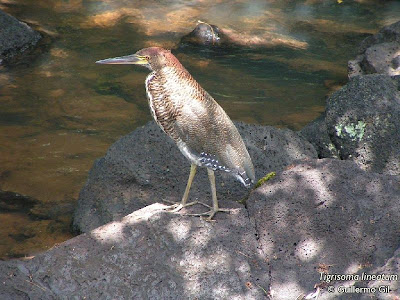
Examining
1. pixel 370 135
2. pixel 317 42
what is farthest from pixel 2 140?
pixel 317 42

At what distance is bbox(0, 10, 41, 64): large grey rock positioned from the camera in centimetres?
1110

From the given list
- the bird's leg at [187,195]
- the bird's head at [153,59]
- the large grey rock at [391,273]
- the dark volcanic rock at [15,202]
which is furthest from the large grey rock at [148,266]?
the dark volcanic rock at [15,202]

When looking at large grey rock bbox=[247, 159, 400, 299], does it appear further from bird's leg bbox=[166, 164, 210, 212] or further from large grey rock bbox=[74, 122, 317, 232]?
large grey rock bbox=[74, 122, 317, 232]

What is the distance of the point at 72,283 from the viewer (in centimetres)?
433

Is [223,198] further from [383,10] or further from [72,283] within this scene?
[383,10]

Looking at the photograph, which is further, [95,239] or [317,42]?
[317,42]

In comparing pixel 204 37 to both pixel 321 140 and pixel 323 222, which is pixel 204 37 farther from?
pixel 323 222

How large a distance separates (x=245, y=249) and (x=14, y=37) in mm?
8330

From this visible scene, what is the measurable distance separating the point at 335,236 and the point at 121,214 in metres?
2.31

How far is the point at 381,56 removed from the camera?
31.2ft

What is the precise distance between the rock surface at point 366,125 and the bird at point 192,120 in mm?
1863

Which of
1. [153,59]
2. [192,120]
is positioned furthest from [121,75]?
[192,120]

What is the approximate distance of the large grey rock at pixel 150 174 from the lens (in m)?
5.96

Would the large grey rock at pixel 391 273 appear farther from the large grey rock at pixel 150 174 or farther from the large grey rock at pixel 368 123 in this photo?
the large grey rock at pixel 368 123
